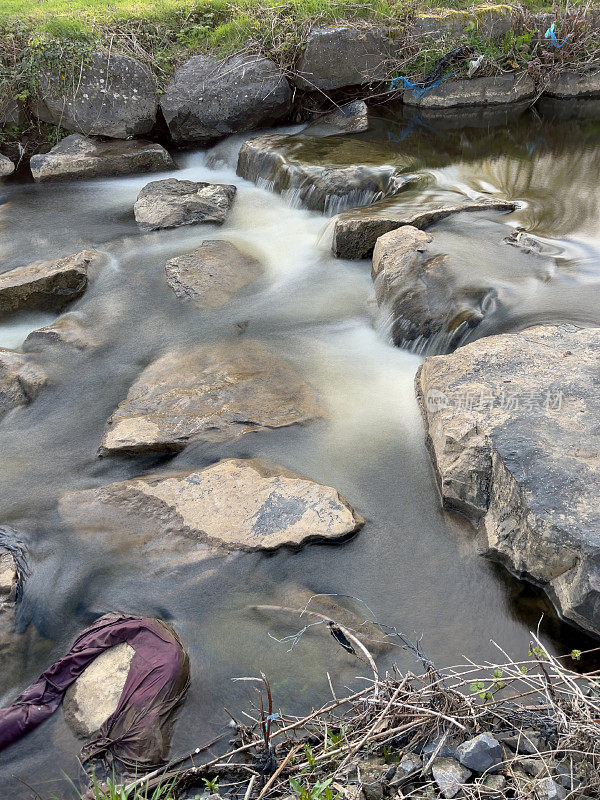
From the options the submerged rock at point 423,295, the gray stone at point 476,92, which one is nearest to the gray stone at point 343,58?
the gray stone at point 476,92

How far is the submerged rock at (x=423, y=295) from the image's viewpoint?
181 inches

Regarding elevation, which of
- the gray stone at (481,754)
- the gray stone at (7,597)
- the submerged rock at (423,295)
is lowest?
the gray stone at (7,597)

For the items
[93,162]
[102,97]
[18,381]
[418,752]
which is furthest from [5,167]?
[418,752]

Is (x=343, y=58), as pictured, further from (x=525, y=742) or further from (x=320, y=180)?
(x=525, y=742)

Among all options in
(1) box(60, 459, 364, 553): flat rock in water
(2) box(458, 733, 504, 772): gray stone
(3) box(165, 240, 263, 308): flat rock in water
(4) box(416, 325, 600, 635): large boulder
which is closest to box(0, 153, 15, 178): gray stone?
(3) box(165, 240, 263, 308): flat rock in water

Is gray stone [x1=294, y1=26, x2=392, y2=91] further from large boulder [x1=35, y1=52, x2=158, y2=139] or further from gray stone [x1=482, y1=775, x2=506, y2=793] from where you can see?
gray stone [x1=482, y1=775, x2=506, y2=793]

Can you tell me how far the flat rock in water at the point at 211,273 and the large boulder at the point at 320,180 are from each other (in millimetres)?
1295

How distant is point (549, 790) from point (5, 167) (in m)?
9.44

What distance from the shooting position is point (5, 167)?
340 inches

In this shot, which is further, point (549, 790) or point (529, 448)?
point (529, 448)

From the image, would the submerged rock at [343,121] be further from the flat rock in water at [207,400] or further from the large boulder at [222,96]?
the flat rock in water at [207,400]

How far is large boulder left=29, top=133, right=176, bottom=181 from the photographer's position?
328 inches

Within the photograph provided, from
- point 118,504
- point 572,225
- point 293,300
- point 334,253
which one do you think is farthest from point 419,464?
point 572,225

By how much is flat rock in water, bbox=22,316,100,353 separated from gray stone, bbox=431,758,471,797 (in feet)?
13.5
